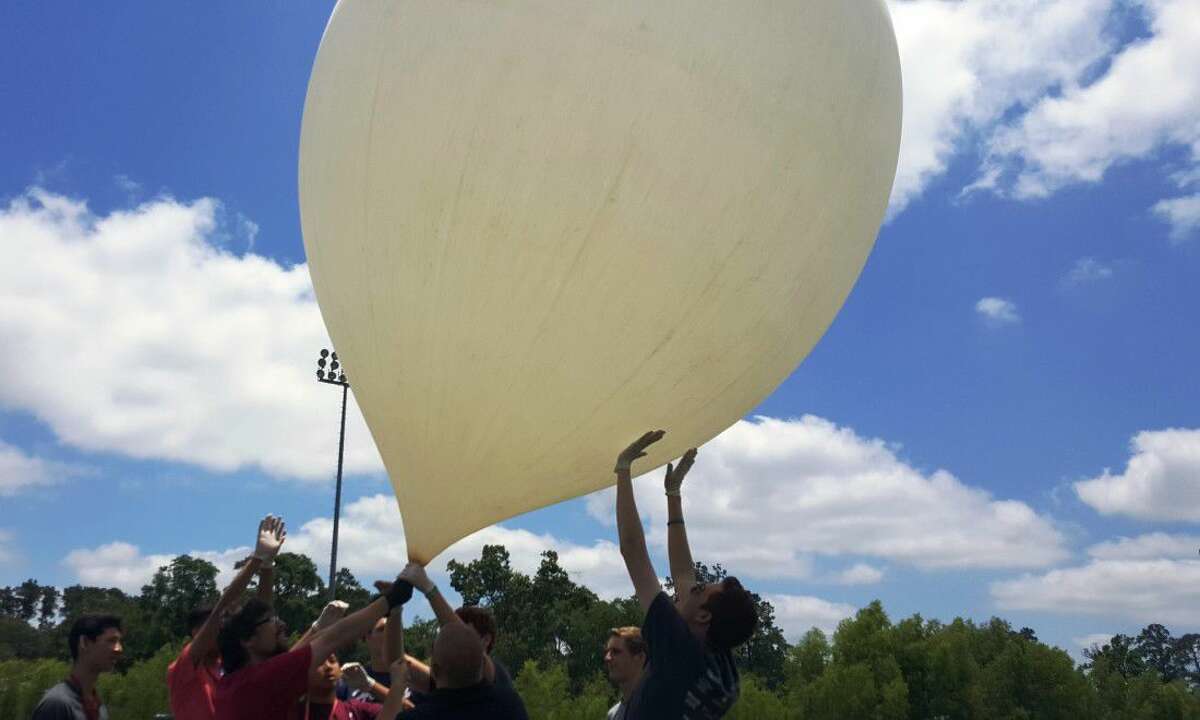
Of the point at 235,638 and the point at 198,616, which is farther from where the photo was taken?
the point at 198,616

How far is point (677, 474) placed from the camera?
12.7 feet

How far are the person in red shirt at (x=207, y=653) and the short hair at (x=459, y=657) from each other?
1.06 m

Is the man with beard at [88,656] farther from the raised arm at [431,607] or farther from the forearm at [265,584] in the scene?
the raised arm at [431,607]

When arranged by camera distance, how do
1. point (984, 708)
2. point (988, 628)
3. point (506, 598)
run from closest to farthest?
point (984, 708), point (988, 628), point (506, 598)

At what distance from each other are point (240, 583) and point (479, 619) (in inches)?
39.1

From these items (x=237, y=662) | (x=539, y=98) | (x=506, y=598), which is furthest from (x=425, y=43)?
(x=506, y=598)

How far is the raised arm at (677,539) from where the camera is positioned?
3432 millimetres

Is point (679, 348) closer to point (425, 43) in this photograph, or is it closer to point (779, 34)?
point (779, 34)

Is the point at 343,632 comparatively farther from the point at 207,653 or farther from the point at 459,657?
the point at 207,653

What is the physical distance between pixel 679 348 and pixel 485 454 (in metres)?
0.91

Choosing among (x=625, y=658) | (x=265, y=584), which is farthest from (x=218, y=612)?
(x=625, y=658)

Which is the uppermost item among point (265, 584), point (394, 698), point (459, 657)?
point (265, 584)

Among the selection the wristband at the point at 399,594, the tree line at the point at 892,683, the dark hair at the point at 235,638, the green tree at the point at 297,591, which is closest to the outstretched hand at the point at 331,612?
the dark hair at the point at 235,638

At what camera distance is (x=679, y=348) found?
363 centimetres
